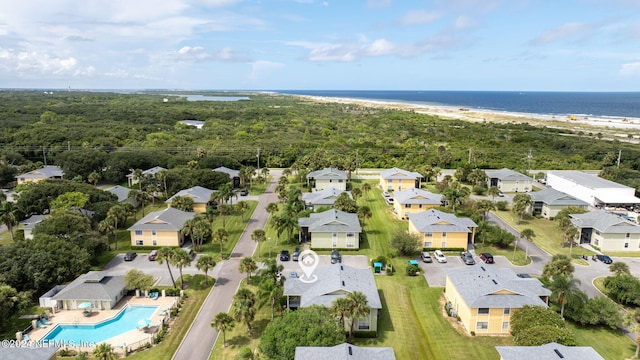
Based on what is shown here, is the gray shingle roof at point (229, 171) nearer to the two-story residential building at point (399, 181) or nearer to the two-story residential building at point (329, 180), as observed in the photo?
the two-story residential building at point (329, 180)

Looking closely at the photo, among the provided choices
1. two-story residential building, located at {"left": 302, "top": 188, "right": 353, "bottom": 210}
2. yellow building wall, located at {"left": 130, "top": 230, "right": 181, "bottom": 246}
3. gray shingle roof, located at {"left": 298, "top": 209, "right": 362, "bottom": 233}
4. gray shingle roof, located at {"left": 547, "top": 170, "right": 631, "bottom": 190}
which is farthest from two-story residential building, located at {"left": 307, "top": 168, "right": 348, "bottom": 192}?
gray shingle roof, located at {"left": 547, "top": 170, "right": 631, "bottom": 190}

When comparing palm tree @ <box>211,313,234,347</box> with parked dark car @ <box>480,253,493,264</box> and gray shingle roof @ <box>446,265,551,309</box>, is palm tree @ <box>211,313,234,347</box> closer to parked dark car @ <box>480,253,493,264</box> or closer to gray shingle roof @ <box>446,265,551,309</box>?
gray shingle roof @ <box>446,265,551,309</box>

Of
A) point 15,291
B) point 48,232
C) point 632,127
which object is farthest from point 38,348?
point 632,127

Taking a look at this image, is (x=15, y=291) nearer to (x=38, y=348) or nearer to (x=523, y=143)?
(x=38, y=348)

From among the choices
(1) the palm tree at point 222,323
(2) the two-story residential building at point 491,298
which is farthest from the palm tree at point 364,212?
(1) the palm tree at point 222,323

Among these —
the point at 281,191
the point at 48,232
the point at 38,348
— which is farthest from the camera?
the point at 281,191

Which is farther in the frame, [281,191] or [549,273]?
[281,191]

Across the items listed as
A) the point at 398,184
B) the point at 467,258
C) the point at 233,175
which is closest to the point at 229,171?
the point at 233,175
